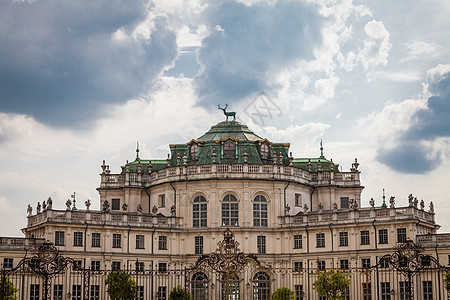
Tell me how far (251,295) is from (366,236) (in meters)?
13.6

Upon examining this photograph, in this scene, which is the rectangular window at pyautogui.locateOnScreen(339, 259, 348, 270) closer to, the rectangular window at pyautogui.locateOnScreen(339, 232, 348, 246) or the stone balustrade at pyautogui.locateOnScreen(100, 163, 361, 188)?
the rectangular window at pyautogui.locateOnScreen(339, 232, 348, 246)

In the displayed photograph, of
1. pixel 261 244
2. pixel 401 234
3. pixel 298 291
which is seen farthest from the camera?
pixel 261 244

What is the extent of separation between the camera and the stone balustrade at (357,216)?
3180 inches

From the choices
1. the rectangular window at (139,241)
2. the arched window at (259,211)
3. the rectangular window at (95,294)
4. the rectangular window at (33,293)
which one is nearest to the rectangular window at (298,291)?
the arched window at (259,211)

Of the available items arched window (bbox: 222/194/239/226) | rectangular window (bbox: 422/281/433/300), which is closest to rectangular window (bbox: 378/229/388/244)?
rectangular window (bbox: 422/281/433/300)

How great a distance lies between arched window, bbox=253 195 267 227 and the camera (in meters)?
88.9

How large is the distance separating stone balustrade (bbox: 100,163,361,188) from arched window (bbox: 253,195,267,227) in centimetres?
259

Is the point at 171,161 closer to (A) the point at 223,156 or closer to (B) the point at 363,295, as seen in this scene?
(A) the point at 223,156

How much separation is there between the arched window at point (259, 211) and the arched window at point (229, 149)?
5838 mm

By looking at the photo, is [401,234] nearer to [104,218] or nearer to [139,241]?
[139,241]

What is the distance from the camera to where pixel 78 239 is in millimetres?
82750

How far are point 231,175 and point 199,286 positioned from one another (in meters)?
12.4

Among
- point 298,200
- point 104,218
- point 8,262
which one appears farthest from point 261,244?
point 8,262

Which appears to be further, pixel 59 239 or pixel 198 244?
pixel 198 244
